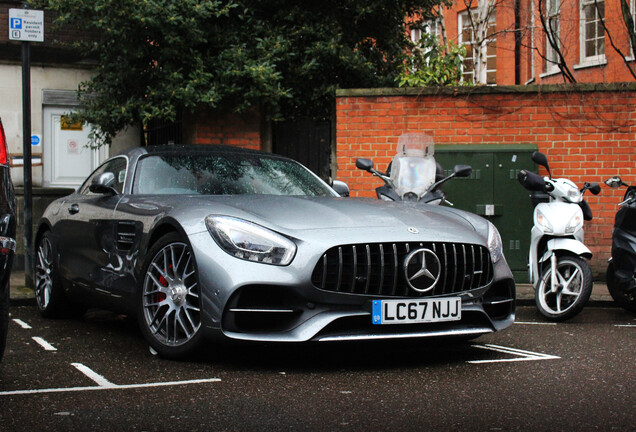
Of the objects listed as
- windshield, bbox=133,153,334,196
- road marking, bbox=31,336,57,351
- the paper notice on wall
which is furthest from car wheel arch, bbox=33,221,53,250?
the paper notice on wall

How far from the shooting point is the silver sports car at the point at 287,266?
16.3 ft

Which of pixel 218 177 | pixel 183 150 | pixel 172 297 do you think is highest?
pixel 183 150

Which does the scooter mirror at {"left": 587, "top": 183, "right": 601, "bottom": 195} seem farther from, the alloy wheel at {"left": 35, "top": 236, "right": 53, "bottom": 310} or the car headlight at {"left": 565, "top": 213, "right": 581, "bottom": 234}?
the alloy wheel at {"left": 35, "top": 236, "right": 53, "bottom": 310}

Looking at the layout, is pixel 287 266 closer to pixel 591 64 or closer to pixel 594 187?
pixel 594 187

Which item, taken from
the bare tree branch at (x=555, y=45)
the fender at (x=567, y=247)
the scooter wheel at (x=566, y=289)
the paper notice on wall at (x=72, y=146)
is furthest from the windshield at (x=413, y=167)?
the paper notice on wall at (x=72, y=146)

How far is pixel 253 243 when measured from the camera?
5031 millimetres

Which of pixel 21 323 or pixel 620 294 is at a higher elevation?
pixel 620 294

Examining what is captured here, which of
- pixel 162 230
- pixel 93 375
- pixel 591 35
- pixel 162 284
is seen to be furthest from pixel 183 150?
pixel 591 35

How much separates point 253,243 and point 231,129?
757cm

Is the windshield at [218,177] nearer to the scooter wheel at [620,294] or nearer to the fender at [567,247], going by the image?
the fender at [567,247]

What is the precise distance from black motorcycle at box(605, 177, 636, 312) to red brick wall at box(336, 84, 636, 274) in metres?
2.57

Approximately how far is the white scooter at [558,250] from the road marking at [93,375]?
4.08 meters

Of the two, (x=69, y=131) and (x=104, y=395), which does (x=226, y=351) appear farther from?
(x=69, y=131)

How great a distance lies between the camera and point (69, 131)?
1470 centimetres
